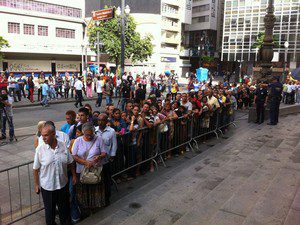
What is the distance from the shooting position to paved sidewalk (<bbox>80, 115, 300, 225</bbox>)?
4.72 metres

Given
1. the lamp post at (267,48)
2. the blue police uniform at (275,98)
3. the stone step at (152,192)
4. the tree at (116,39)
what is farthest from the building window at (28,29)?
the stone step at (152,192)

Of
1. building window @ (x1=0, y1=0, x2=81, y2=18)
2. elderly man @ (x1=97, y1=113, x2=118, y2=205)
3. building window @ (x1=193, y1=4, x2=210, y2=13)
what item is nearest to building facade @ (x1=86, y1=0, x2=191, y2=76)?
building window @ (x1=193, y1=4, x2=210, y2=13)

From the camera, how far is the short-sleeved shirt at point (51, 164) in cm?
395

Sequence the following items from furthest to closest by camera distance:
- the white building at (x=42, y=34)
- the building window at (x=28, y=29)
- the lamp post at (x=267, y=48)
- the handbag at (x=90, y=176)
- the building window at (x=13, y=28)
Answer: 1. the building window at (x=28, y=29)
2. the white building at (x=42, y=34)
3. the building window at (x=13, y=28)
4. the lamp post at (x=267, y=48)
5. the handbag at (x=90, y=176)

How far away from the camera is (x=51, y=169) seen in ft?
13.1

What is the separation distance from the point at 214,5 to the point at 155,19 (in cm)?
1832

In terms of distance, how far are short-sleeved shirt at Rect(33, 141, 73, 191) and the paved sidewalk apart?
3.50 ft

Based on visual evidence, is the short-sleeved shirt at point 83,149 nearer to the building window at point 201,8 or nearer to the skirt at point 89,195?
the skirt at point 89,195

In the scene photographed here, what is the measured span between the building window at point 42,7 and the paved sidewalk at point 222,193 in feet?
116

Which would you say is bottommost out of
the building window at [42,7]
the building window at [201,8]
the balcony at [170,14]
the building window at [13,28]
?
the building window at [13,28]

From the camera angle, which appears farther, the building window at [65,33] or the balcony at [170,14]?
the balcony at [170,14]

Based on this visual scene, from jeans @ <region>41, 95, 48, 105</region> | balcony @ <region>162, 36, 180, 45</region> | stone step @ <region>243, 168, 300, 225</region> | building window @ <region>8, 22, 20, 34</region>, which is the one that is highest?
balcony @ <region>162, 36, 180, 45</region>

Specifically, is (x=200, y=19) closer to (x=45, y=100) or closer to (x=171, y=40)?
(x=171, y=40)

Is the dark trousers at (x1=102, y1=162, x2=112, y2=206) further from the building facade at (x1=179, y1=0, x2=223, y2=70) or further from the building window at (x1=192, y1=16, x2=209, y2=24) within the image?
the building window at (x1=192, y1=16, x2=209, y2=24)
